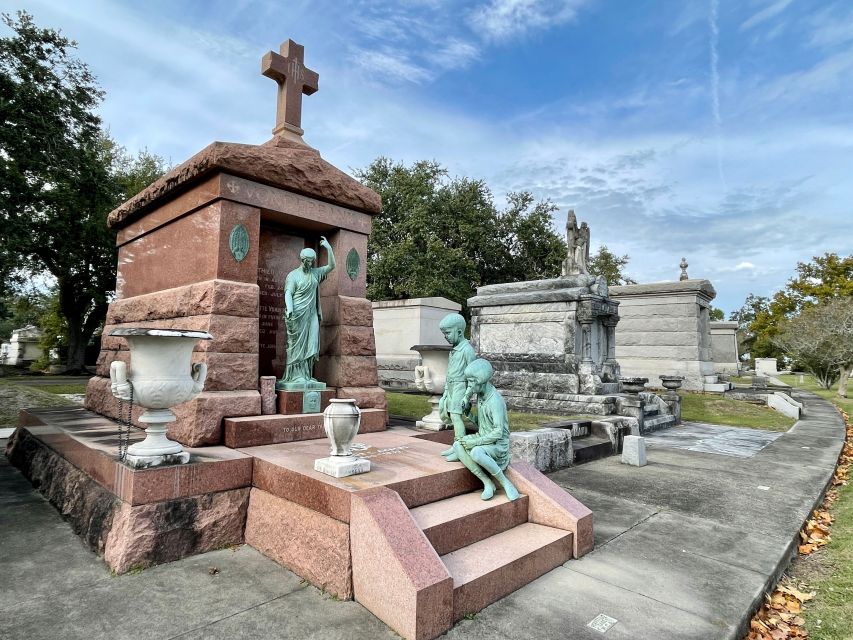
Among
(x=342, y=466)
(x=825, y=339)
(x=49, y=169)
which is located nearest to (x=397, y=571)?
(x=342, y=466)

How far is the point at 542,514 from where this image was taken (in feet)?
13.6

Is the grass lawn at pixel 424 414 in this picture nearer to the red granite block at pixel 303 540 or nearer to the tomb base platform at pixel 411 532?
the tomb base platform at pixel 411 532

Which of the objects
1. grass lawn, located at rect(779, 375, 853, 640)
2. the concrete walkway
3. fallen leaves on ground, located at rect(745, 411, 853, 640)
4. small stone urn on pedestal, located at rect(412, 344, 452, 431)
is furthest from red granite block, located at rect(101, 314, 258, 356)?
grass lawn, located at rect(779, 375, 853, 640)

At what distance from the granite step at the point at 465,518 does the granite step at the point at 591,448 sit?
11.6 feet

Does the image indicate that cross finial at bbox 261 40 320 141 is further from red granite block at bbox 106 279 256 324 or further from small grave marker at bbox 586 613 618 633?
small grave marker at bbox 586 613 618 633

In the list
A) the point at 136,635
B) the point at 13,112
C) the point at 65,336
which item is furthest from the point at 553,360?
the point at 65,336

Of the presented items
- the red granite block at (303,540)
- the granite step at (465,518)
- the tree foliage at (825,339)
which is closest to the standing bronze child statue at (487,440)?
the granite step at (465,518)

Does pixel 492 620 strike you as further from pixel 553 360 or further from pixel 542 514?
pixel 553 360

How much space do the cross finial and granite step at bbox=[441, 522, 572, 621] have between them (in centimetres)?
614

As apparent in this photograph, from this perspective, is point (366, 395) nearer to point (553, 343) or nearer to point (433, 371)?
point (433, 371)

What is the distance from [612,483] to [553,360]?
213 inches

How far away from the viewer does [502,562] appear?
3.32m

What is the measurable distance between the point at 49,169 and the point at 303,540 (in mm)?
17459

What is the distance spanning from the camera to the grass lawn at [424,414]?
328 inches
